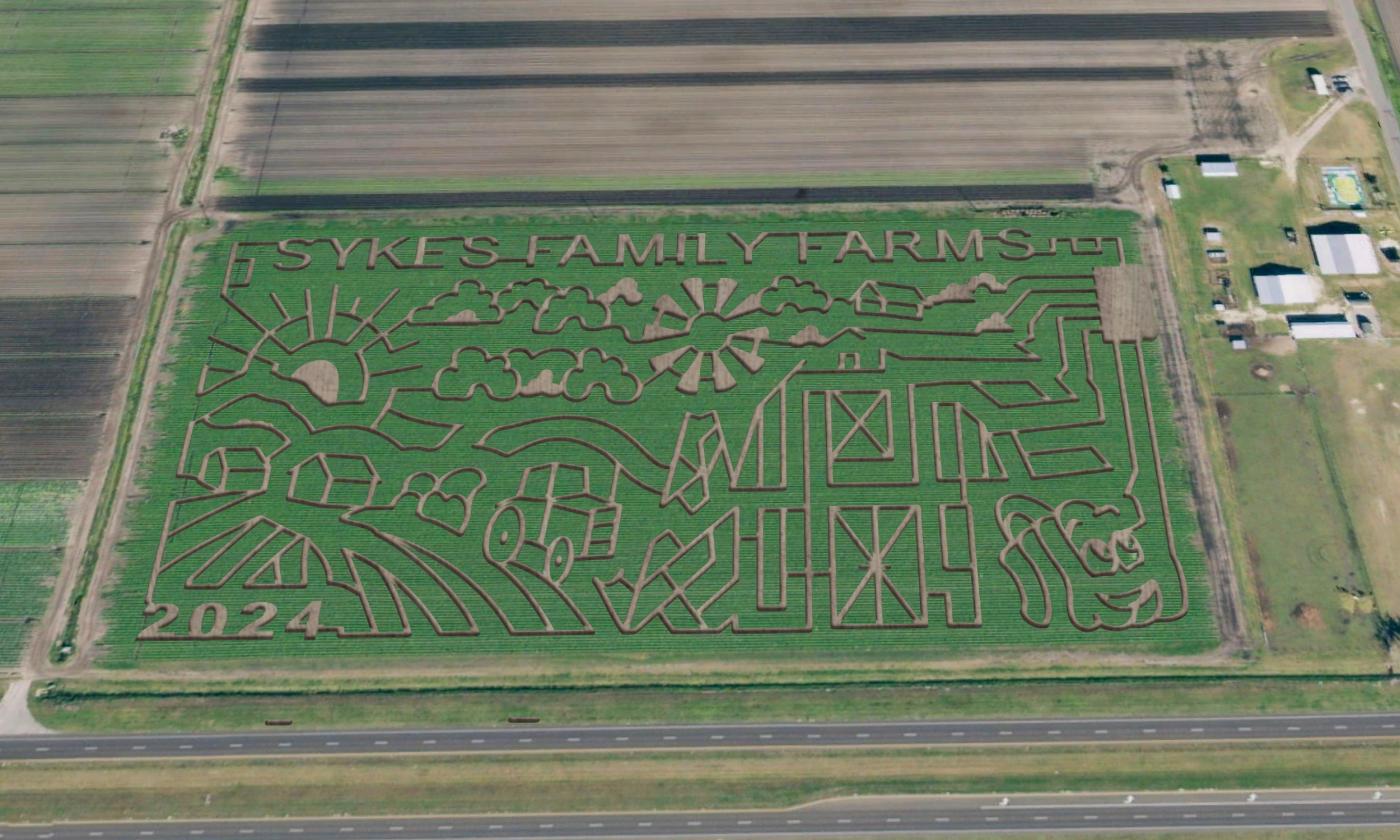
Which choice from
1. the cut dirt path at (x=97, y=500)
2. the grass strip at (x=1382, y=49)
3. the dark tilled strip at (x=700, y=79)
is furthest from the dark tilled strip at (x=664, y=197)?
the grass strip at (x=1382, y=49)

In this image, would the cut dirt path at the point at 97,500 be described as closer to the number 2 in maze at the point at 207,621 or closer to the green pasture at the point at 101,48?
the number 2 in maze at the point at 207,621

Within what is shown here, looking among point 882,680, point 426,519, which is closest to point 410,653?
point 426,519

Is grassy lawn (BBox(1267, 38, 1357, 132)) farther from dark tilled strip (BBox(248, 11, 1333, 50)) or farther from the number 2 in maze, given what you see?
the number 2 in maze

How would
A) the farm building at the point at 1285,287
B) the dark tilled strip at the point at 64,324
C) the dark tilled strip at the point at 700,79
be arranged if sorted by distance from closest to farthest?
the farm building at the point at 1285,287 < the dark tilled strip at the point at 64,324 < the dark tilled strip at the point at 700,79

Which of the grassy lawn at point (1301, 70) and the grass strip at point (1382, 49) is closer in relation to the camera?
the grassy lawn at point (1301, 70)

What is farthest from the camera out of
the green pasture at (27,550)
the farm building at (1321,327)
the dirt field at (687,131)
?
the dirt field at (687,131)

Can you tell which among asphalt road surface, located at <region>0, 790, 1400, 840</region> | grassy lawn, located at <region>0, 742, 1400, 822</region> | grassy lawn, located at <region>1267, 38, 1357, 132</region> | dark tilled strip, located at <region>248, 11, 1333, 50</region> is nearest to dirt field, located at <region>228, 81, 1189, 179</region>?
dark tilled strip, located at <region>248, 11, 1333, 50</region>

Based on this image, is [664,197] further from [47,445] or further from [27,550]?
[27,550]
